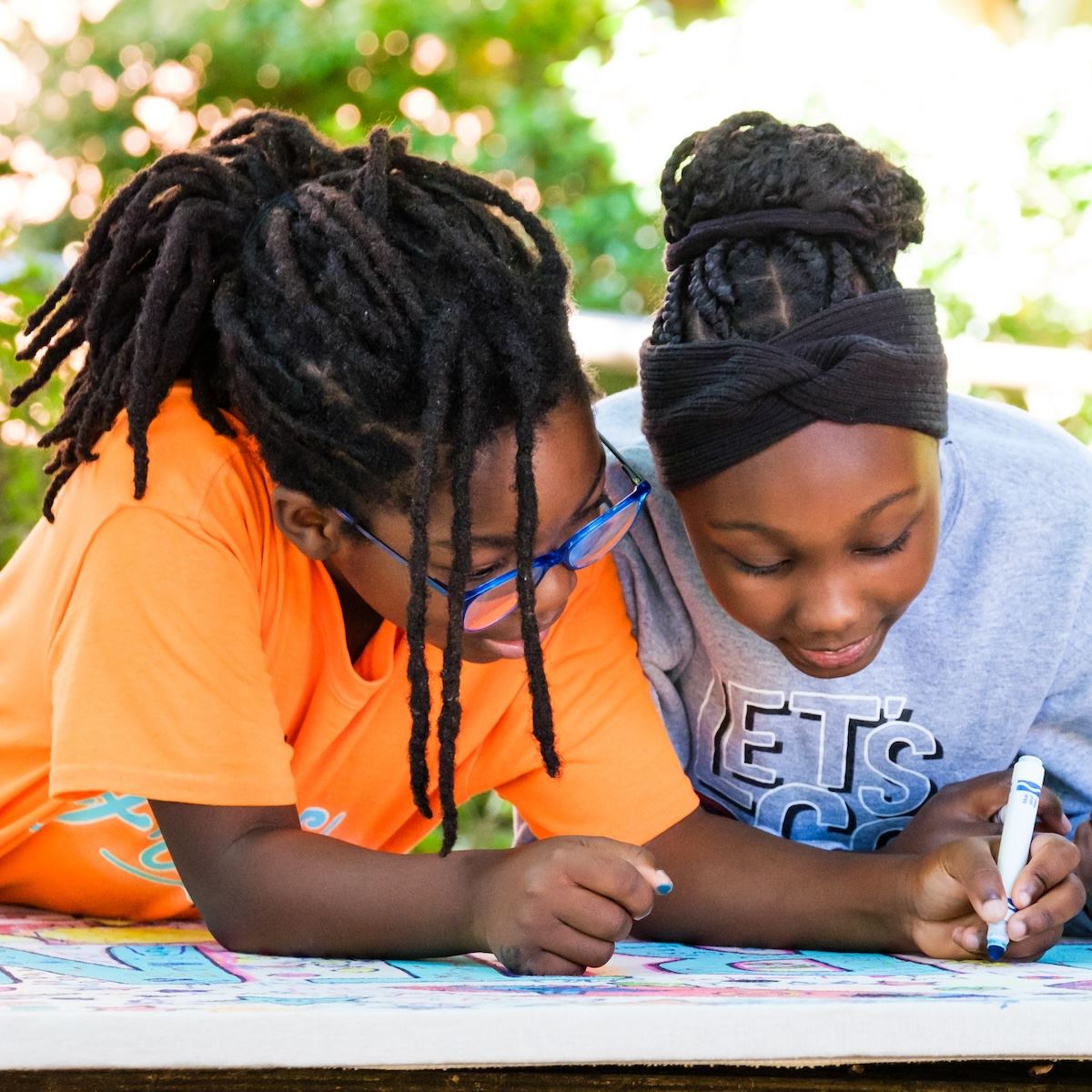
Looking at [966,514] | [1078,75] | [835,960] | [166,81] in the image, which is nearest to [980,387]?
[1078,75]

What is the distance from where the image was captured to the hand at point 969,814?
6.05 feet

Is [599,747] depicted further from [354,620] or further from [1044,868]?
[1044,868]

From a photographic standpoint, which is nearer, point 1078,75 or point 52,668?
point 52,668

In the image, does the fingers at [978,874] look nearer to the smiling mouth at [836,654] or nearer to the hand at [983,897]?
the hand at [983,897]

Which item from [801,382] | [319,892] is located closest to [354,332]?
[801,382]

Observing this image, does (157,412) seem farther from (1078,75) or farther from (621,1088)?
(1078,75)

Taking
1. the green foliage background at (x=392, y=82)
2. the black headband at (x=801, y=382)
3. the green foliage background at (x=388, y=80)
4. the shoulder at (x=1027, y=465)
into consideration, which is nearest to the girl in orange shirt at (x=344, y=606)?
the black headband at (x=801, y=382)

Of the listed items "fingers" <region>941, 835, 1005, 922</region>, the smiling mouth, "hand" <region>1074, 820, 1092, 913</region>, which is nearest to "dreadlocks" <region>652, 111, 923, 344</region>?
the smiling mouth

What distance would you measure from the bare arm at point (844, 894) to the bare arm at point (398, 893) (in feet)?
0.89

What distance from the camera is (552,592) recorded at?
173cm

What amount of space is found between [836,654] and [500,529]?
442 mm

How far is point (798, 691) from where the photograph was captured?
2.01 meters

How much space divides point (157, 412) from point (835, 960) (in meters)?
0.98

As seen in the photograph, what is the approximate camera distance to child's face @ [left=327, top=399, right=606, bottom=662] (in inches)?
65.7
